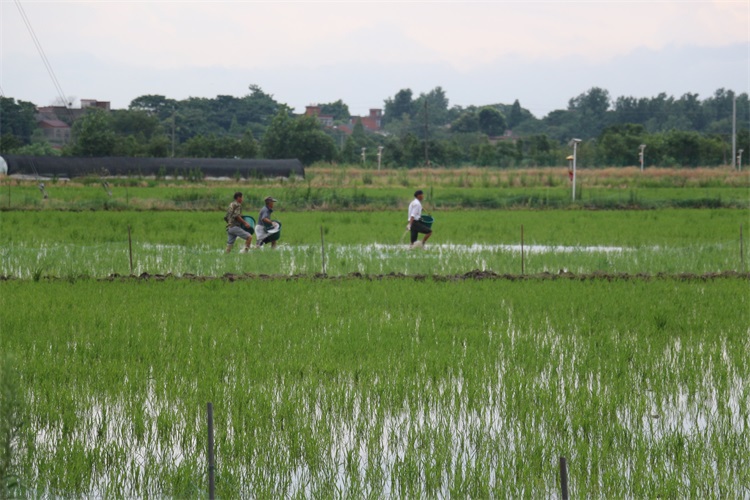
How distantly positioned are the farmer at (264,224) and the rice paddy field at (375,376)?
0.68 metres

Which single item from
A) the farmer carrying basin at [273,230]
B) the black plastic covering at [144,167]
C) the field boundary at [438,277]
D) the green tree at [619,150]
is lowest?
the field boundary at [438,277]

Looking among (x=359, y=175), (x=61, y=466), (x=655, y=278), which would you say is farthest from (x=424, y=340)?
(x=359, y=175)

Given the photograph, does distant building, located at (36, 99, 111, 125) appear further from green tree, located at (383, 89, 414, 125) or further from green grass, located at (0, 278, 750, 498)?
green grass, located at (0, 278, 750, 498)

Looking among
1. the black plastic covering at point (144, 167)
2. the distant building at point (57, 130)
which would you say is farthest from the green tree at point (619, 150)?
the distant building at point (57, 130)

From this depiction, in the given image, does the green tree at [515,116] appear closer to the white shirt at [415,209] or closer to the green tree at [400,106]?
the green tree at [400,106]

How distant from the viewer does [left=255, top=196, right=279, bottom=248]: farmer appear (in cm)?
1456

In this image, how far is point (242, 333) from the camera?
327 inches

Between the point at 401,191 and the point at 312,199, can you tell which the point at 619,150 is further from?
the point at 312,199

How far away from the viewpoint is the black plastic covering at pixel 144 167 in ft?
111

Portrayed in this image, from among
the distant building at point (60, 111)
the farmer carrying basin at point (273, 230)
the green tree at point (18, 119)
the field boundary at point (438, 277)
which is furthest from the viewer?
the distant building at point (60, 111)

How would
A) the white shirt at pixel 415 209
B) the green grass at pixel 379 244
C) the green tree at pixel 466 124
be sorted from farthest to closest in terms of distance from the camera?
the green tree at pixel 466 124
the white shirt at pixel 415 209
the green grass at pixel 379 244

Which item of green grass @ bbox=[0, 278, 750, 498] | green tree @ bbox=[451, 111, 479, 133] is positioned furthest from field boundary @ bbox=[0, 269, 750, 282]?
green tree @ bbox=[451, 111, 479, 133]

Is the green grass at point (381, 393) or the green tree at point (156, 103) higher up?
the green tree at point (156, 103)

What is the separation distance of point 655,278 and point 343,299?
4.24 m
